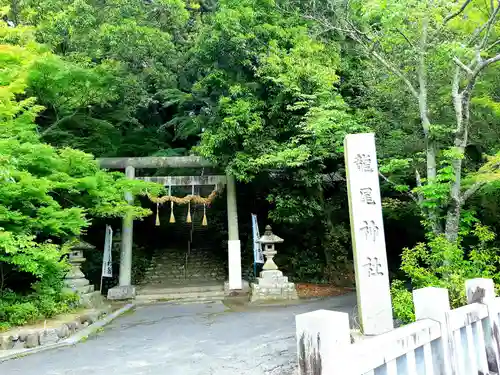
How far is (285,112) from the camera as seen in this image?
11906mm

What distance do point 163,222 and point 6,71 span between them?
12.2m

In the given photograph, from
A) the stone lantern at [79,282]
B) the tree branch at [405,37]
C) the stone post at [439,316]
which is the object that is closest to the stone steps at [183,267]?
the stone lantern at [79,282]

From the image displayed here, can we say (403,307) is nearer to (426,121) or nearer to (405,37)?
(426,121)

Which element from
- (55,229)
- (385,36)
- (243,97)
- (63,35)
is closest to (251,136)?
(243,97)

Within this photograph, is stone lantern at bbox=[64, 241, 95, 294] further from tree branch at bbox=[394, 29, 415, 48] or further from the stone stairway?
tree branch at bbox=[394, 29, 415, 48]

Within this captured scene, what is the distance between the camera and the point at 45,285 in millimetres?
8266

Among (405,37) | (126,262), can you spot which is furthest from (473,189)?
(126,262)

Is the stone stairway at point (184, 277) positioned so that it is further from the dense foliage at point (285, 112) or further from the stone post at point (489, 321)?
the stone post at point (489, 321)

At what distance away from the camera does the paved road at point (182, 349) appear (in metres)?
5.30

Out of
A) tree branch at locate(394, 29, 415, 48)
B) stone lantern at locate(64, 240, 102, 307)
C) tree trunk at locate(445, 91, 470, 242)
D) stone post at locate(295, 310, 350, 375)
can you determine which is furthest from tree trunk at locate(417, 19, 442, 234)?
stone lantern at locate(64, 240, 102, 307)

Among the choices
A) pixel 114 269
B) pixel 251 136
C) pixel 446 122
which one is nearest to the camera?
pixel 446 122

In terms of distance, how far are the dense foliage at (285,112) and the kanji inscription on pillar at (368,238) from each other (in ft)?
2.72

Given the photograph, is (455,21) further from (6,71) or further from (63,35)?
(63,35)

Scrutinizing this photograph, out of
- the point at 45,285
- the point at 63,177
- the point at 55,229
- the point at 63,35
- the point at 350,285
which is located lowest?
the point at 350,285
